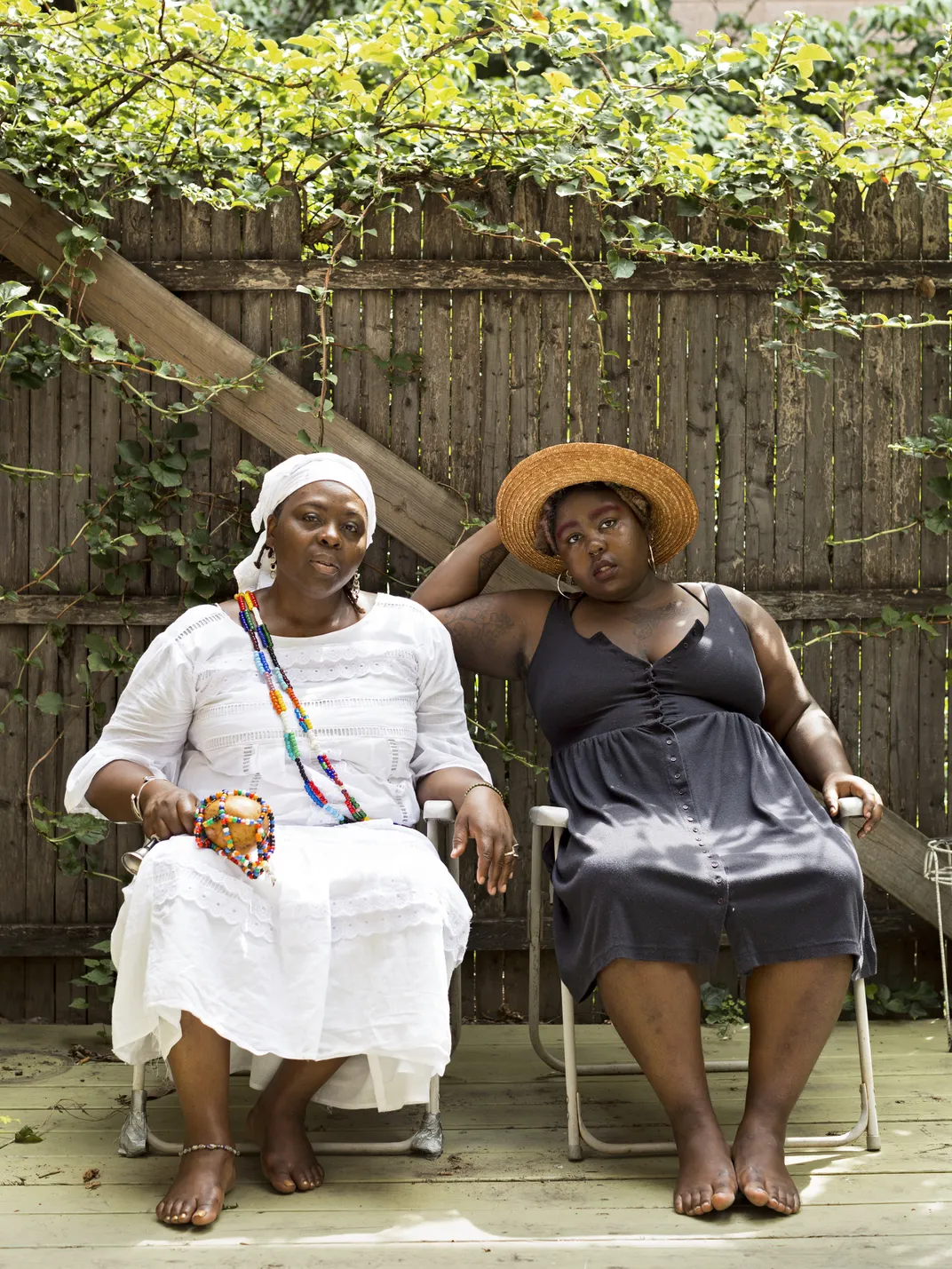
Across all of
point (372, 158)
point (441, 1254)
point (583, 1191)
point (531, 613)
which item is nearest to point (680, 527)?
point (531, 613)

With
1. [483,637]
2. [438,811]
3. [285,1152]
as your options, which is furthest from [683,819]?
[285,1152]

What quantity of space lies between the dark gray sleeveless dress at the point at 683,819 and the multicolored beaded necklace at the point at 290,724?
536 mm

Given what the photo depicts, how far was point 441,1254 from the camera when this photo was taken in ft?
7.66

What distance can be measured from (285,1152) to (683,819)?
116 cm

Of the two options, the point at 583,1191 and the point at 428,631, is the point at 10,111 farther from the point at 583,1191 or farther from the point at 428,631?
the point at 583,1191

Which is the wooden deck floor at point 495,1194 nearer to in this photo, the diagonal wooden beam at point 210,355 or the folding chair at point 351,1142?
the folding chair at point 351,1142

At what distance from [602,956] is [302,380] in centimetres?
201

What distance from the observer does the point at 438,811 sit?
2.85 m

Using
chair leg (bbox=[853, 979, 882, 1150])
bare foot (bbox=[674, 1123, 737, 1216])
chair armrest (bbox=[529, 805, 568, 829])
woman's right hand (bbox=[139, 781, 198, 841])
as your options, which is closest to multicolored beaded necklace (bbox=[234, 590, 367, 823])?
woman's right hand (bbox=[139, 781, 198, 841])

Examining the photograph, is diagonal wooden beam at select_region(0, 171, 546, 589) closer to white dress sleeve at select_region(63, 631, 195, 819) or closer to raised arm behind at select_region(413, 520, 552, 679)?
raised arm behind at select_region(413, 520, 552, 679)

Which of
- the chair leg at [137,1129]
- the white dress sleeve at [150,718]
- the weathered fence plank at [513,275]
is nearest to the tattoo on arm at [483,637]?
the white dress sleeve at [150,718]

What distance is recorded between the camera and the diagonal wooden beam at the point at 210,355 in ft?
11.9

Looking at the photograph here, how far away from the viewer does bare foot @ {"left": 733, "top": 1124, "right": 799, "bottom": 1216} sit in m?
2.48

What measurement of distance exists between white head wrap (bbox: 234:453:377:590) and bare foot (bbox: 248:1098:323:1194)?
131 centimetres
